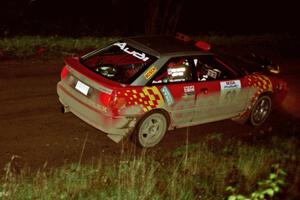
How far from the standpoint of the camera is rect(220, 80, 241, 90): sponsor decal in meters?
7.72

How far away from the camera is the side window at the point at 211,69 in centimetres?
765

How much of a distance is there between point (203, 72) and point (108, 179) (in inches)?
118

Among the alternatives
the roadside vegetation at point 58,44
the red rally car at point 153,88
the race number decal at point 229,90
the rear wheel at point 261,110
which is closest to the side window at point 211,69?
the red rally car at point 153,88

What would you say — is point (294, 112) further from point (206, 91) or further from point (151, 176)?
point (151, 176)

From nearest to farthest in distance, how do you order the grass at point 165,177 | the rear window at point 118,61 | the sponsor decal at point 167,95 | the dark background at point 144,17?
the grass at point 165,177
the sponsor decal at point 167,95
the rear window at point 118,61
the dark background at point 144,17

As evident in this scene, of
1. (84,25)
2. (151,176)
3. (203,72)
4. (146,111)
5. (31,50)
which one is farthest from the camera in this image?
(84,25)

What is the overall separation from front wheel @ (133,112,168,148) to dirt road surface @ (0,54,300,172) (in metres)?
0.20

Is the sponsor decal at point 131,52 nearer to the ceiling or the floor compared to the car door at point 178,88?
nearer to the ceiling

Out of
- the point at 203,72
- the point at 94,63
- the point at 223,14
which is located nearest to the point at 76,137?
the point at 94,63

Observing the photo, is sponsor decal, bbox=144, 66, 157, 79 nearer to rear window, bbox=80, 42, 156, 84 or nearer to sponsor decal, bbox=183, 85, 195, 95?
rear window, bbox=80, 42, 156, 84

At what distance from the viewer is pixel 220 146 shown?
7695mm

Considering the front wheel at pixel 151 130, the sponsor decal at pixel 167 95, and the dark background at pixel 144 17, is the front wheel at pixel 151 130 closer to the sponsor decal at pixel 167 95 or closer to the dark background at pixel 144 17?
the sponsor decal at pixel 167 95

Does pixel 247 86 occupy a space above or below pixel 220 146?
above

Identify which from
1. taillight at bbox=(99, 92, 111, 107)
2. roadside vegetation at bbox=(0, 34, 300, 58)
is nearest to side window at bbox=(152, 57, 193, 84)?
taillight at bbox=(99, 92, 111, 107)
